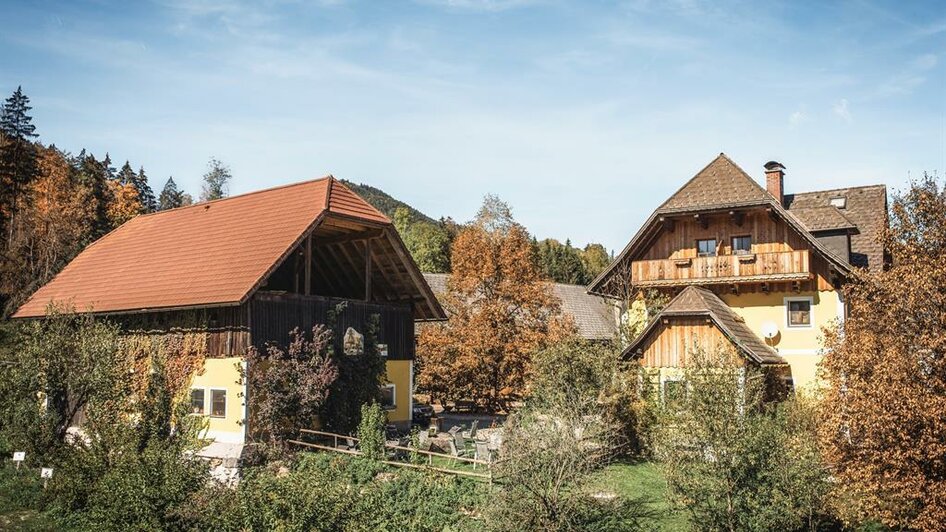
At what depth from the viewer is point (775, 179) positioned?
29.2m

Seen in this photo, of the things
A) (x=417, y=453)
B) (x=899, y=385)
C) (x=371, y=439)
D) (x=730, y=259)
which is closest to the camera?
(x=899, y=385)

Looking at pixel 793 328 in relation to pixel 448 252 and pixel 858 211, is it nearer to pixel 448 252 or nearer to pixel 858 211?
pixel 858 211

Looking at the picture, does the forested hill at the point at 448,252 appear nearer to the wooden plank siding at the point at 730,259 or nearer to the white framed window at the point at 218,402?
the wooden plank siding at the point at 730,259

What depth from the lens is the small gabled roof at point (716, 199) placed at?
2502 centimetres

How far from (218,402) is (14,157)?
40.4m

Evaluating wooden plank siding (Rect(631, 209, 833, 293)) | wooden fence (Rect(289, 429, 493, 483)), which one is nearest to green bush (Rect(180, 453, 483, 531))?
wooden fence (Rect(289, 429, 493, 483))

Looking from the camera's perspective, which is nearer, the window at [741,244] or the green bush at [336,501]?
the green bush at [336,501]

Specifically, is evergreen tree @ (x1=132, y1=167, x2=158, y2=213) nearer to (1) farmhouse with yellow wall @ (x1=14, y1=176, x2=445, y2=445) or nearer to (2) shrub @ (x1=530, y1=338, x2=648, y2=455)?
(1) farmhouse with yellow wall @ (x1=14, y1=176, x2=445, y2=445)

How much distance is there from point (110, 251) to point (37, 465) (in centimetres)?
1180

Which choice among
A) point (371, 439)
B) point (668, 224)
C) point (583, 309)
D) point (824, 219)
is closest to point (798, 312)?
point (824, 219)

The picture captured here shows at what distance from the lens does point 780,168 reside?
29.2 metres

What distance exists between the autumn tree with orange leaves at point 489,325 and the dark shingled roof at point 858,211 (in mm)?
10465

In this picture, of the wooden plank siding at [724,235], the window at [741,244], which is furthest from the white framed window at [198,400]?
the window at [741,244]

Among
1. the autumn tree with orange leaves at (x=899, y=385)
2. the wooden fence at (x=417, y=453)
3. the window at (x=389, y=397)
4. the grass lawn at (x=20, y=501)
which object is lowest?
the grass lawn at (x=20, y=501)
